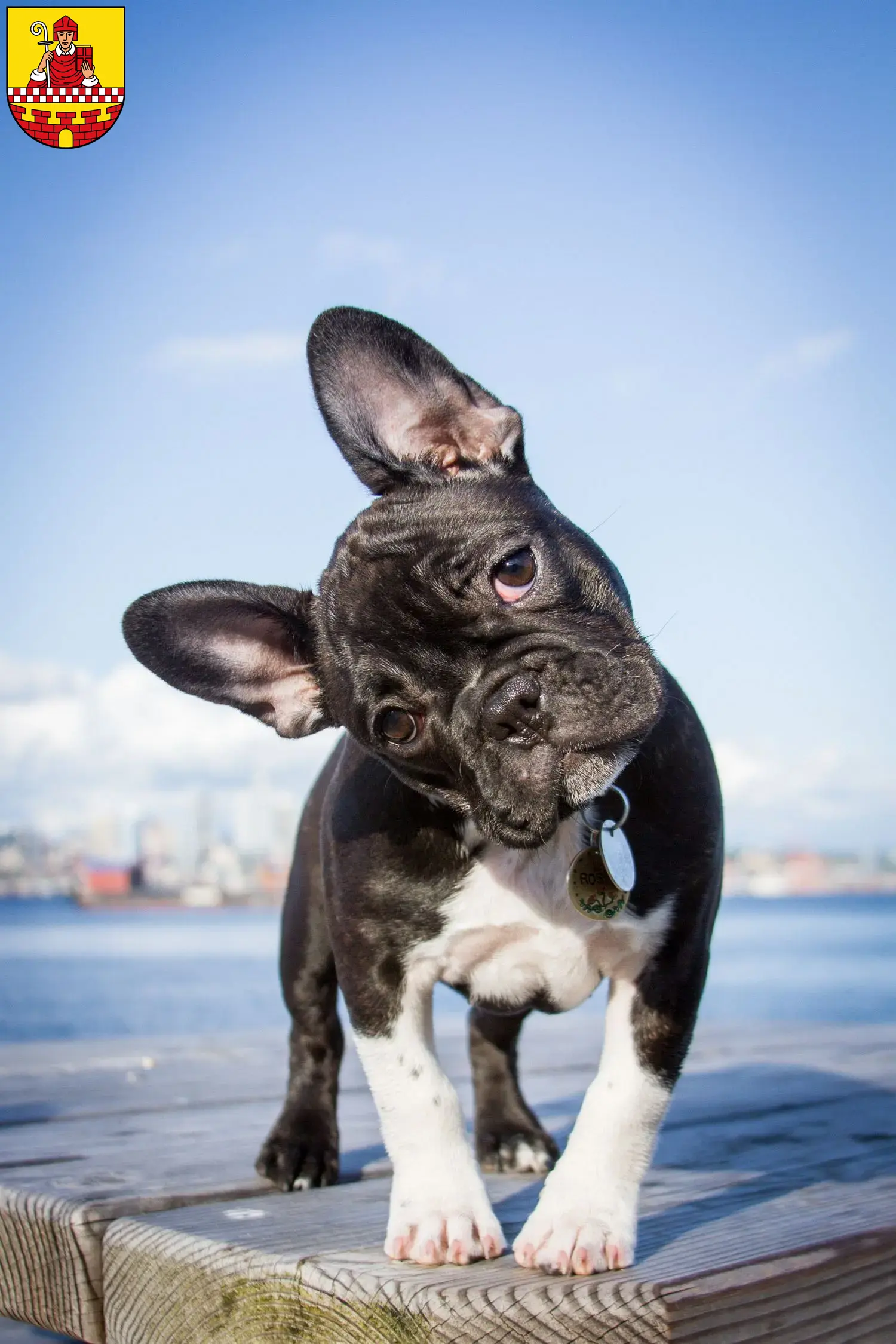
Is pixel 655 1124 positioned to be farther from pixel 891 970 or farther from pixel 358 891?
pixel 891 970

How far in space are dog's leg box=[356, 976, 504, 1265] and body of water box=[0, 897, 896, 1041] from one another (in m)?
5.83

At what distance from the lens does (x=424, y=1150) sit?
8.80ft

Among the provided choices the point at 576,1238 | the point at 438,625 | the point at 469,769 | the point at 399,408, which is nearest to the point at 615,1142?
the point at 576,1238

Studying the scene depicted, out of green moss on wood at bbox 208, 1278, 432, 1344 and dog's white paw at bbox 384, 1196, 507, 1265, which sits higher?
dog's white paw at bbox 384, 1196, 507, 1265

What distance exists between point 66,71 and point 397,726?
6.85 metres

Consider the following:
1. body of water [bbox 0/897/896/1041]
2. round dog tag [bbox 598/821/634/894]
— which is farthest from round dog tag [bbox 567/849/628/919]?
body of water [bbox 0/897/896/1041]

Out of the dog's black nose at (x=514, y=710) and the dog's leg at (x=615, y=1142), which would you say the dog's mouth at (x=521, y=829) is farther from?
the dog's leg at (x=615, y=1142)

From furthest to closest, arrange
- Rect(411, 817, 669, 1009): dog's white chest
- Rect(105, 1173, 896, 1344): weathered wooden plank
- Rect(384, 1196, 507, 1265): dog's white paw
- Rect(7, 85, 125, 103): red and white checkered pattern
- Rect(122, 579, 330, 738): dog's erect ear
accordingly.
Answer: Rect(7, 85, 125, 103): red and white checkered pattern
Rect(122, 579, 330, 738): dog's erect ear
Rect(411, 817, 669, 1009): dog's white chest
Rect(384, 1196, 507, 1265): dog's white paw
Rect(105, 1173, 896, 1344): weathered wooden plank

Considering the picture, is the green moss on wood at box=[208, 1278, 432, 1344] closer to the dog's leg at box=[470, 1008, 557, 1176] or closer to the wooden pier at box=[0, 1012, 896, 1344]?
the wooden pier at box=[0, 1012, 896, 1344]

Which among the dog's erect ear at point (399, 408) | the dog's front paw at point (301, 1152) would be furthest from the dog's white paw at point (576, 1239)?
the dog's erect ear at point (399, 408)

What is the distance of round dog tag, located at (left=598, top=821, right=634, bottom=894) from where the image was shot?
2719 mm

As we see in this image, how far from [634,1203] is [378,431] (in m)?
1.78

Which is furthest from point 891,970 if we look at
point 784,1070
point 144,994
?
point 784,1070

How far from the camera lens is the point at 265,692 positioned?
11.1 ft
